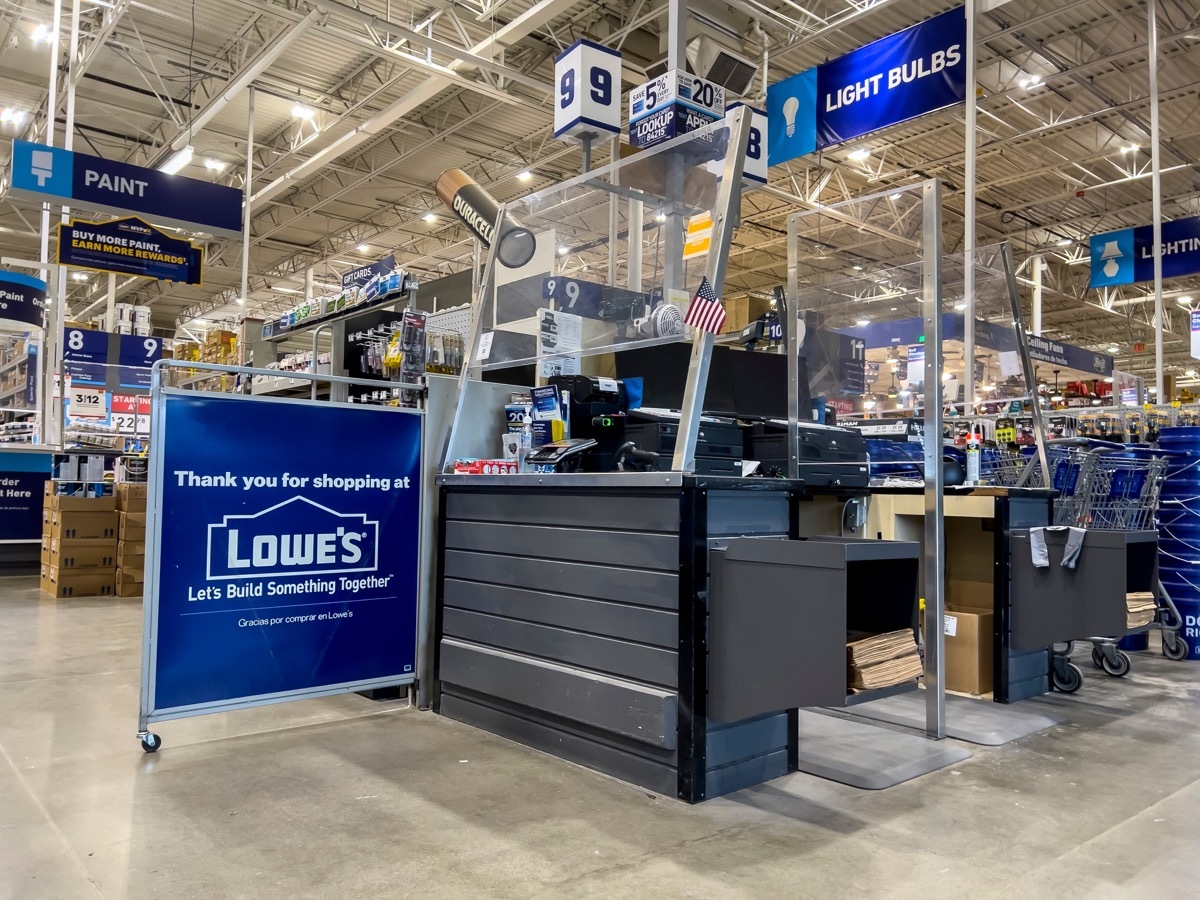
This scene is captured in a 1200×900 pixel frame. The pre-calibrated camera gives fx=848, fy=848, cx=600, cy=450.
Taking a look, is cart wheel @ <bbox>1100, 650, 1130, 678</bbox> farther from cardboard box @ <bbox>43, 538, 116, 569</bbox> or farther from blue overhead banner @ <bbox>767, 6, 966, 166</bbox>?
cardboard box @ <bbox>43, 538, 116, 569</bbox>

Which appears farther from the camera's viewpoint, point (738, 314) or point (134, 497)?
point (134, 497)

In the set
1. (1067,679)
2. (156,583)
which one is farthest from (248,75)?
(1067,679)

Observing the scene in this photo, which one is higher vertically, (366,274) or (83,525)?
(366,274)

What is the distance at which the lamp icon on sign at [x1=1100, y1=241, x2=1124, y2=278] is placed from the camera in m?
11.6

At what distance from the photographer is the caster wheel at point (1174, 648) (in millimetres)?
5402

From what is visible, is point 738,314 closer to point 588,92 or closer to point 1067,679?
point 588,92

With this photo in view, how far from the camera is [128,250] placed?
1007cm

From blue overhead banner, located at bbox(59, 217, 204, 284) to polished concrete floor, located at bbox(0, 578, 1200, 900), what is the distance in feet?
24.8

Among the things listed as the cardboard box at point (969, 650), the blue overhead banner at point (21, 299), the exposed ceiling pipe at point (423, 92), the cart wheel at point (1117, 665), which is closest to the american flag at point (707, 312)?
the cardboard box at point (969, 650)

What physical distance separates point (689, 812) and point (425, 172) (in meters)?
13.5

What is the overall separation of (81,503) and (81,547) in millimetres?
397

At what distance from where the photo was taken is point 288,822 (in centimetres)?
248

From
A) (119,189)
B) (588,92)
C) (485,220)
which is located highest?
(119,189)

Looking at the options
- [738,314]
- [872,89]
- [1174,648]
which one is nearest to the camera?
[1174,648]
